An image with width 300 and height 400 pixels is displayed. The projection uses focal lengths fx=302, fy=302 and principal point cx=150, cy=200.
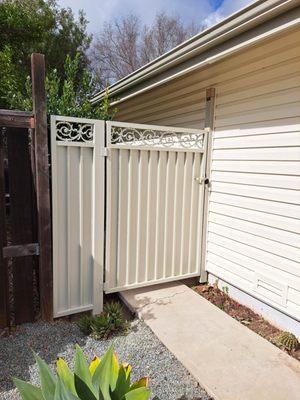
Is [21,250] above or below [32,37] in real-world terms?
below

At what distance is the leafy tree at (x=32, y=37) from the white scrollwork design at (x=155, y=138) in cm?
180

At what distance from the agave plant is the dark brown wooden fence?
4.90 ft

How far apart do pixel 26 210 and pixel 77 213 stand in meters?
0.44

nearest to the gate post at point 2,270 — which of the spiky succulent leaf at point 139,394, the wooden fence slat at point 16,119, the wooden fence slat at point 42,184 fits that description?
the wooden fence slat at point 16,119

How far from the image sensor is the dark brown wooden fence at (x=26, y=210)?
2.48m

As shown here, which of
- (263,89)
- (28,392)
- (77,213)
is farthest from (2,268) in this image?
(263,89)

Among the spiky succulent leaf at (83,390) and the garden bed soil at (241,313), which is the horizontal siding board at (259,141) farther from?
the spiky succulent leaf at (83,390)

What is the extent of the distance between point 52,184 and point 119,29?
48.5 feet

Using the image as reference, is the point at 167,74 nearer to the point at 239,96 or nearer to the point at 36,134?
the point at 239,96

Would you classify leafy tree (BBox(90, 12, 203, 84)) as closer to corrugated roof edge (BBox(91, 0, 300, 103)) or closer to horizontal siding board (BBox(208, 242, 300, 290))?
corrugated roof edge (BBox(91, 0, 300, 103))

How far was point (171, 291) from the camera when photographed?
11.2 feet

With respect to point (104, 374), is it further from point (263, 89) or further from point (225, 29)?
point (263, 89)

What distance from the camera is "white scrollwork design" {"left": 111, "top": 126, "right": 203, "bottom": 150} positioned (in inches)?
117

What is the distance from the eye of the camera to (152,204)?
3.27 m
